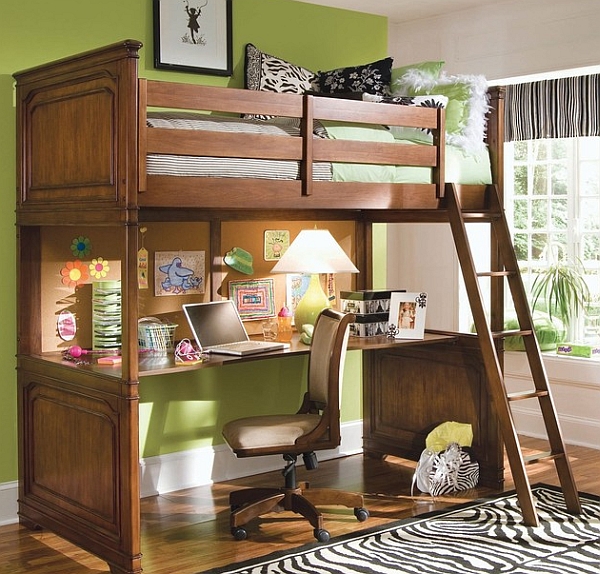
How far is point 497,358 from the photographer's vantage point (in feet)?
13.9

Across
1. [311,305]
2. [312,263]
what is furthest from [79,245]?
[311,305]

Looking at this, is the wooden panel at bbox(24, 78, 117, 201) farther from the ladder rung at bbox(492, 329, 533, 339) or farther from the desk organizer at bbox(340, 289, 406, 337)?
the ladder rung at bbox(492, 329, 533, 339)

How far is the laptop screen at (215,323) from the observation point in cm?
421

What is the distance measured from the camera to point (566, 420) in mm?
5559

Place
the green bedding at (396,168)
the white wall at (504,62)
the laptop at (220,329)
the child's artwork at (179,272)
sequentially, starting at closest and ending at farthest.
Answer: the green bedding at (396,168), the laptop at (220,329), the child's artwork at (179,272), the white wall at (504,62)

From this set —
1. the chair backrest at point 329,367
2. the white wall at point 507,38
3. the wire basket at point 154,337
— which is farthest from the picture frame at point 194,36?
the white wall at point 507,38

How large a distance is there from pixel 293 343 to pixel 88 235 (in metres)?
1.05

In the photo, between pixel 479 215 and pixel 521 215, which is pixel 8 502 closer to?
pixel 479 215

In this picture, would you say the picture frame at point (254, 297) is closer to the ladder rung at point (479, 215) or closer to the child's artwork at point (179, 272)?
the child's artwork at point (179, 272)

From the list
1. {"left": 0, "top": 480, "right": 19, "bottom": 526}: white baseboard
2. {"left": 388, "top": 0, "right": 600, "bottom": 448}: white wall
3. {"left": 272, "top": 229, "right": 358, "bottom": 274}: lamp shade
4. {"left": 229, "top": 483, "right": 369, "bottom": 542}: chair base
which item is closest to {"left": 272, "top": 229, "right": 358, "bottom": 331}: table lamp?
{"left": 272, "top": 229, "right": 358, "bottom": 274}: lamp shade

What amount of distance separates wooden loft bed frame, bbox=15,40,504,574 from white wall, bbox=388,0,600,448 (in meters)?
1.20

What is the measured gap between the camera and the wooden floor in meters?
3.61

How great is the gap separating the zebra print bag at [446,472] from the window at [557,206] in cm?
159

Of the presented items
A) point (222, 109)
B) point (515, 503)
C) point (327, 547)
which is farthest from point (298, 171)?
point (515, 503)
